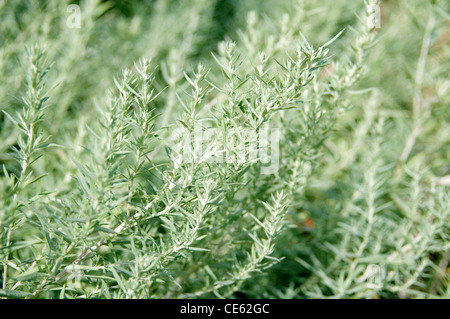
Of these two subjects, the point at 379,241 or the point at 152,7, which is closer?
the point at 379,241

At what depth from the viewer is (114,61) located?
1435 mm

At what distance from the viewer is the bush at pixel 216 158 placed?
64cm

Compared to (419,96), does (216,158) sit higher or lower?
higher

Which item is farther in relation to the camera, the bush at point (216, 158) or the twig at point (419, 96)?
the twig at point (419, 96)

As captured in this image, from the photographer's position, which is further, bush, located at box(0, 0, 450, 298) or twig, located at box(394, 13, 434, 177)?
twig, located at box(394, 13, 434, 177)

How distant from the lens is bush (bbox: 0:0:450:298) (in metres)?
0.64

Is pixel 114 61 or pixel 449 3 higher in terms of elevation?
pixel 114 61

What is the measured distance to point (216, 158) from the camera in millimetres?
683

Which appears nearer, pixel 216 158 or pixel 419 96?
pixel 216 158
